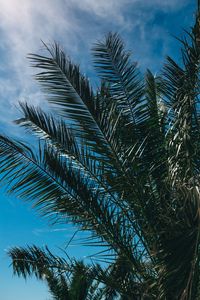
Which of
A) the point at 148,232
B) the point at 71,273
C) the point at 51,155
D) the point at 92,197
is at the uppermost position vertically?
the point at 51,155

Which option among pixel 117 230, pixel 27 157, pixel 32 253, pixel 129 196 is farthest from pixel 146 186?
pixel 32 253

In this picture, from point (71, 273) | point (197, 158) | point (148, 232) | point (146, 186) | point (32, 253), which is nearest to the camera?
point (197, 158)

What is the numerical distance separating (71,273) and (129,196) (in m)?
1.70

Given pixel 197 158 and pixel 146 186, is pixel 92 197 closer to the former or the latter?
pixel 146 186

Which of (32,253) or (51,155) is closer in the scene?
(51,155)

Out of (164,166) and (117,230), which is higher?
(164,166)

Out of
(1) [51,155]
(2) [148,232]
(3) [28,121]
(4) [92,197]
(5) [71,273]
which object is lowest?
(2) [148,232]

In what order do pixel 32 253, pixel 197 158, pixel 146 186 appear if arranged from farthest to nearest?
1. pixel 32 253
2. pixel 146 186
3. pixel 197 158

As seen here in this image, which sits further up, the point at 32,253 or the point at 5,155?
the point at 5,155

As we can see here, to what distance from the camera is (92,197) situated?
6141 millimetres

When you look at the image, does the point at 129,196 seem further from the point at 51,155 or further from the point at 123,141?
the point at 51,155

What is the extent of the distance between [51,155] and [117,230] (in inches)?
54.9

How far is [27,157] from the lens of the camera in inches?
243

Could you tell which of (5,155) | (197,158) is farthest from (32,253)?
(197,158)
